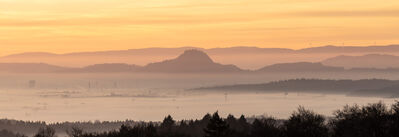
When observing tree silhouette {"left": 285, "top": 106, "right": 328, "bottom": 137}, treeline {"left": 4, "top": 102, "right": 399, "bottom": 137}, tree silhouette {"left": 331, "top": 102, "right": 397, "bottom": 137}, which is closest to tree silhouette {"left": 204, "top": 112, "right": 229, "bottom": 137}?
treeline {"left": 4, "top": 102, "right": 399, "bottom": 137}

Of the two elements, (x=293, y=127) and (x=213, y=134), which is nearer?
(x=213, y=134)

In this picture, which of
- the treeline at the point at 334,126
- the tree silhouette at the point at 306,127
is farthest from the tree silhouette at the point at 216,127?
the tree silhouette at the point at 306,127

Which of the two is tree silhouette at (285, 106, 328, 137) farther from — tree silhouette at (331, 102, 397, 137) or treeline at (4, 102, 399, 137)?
tree silhouette at (331, 102, 397, 137)

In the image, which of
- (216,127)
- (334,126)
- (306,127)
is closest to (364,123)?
(306,127)

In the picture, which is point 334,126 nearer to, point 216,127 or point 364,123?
point 364,123

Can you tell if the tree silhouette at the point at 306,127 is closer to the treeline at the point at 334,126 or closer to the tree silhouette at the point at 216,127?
the treeline at the point at 334,126

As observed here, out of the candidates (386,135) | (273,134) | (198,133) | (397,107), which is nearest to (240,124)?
(198,133)

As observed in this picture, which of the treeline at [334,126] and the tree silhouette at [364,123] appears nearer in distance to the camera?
the tree silhouette at [364,123]

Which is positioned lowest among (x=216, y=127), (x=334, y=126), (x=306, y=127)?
(x=216, y=127)

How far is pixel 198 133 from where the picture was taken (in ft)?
433

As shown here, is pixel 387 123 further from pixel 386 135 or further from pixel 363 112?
pixel 363 112

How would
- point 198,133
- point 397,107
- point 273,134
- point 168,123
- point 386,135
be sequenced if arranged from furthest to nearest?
point 168,123, point 198,133, point 273,134, point 397,107, point 386,135

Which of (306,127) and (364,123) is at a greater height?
(306,127)

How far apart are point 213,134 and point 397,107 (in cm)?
2446
